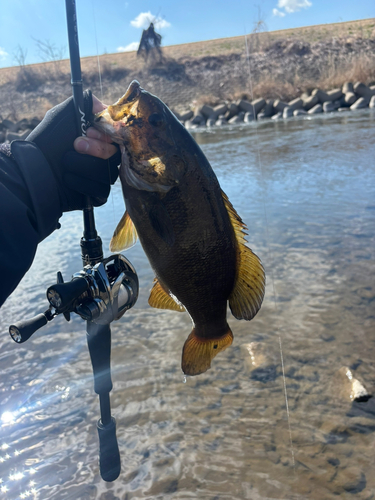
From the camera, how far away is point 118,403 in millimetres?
2906

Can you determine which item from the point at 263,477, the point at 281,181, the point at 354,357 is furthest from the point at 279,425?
the point at 281,181

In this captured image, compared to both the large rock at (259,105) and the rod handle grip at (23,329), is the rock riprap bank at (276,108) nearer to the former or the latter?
the large rock at (259,105)

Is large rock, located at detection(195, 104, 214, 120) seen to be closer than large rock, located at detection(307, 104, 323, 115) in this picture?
No

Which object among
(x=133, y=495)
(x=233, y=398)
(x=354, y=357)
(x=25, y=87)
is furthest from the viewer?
(x=25, y=87)

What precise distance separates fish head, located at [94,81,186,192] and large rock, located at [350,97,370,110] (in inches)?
777

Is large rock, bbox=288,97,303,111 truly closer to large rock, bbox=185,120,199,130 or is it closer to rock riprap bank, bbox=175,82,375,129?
rock riprap bank, bbox=175,82,375,129

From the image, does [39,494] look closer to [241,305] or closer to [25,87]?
[241,305]

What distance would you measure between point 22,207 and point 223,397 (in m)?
1.92

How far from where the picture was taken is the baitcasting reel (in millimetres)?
1627

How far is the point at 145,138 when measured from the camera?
173 centimetres

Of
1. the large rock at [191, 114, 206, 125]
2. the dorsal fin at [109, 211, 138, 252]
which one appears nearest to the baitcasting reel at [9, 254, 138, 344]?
the dorsal fin at [109, 211, 138, 252]

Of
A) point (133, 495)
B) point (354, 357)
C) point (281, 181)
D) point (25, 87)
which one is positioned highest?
point (25, 87)

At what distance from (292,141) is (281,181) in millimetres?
5260

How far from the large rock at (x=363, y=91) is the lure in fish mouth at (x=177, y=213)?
807 inches
